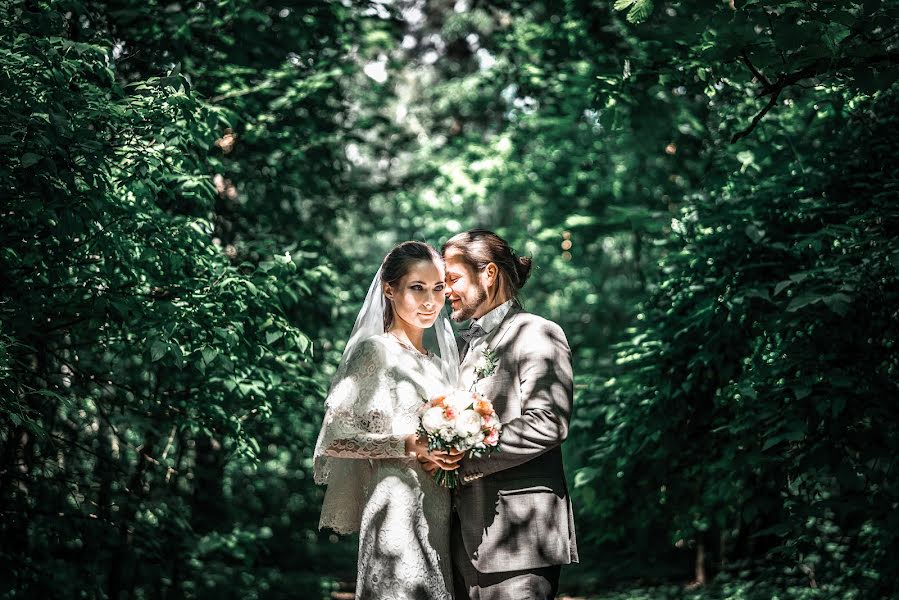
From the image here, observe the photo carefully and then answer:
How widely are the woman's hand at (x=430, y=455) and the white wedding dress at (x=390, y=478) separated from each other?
40 millimetres

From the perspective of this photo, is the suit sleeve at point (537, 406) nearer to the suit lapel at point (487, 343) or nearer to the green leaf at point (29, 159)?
the suit lapel at point (487, 343)

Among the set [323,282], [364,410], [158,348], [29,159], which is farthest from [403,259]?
[323,282]

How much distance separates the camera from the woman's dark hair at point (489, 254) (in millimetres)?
3473

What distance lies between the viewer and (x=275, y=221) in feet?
21.4

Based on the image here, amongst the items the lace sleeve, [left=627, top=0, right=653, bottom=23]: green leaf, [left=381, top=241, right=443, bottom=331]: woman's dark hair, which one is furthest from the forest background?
[left=381, top=241, right=443, bottom=331]: woman's dark hair

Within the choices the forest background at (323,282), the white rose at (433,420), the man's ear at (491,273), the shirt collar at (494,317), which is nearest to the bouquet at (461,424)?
the white rose at (433,420)

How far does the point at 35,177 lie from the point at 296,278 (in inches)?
76.2

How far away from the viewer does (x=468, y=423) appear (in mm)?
2908

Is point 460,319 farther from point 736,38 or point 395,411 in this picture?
point 736,38

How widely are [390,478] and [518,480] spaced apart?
0.51 meters

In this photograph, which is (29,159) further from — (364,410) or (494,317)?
(494,317)

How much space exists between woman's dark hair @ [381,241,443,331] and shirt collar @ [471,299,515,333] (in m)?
0.31

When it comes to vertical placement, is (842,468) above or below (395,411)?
below

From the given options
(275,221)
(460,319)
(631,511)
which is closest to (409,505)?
(460,319)
